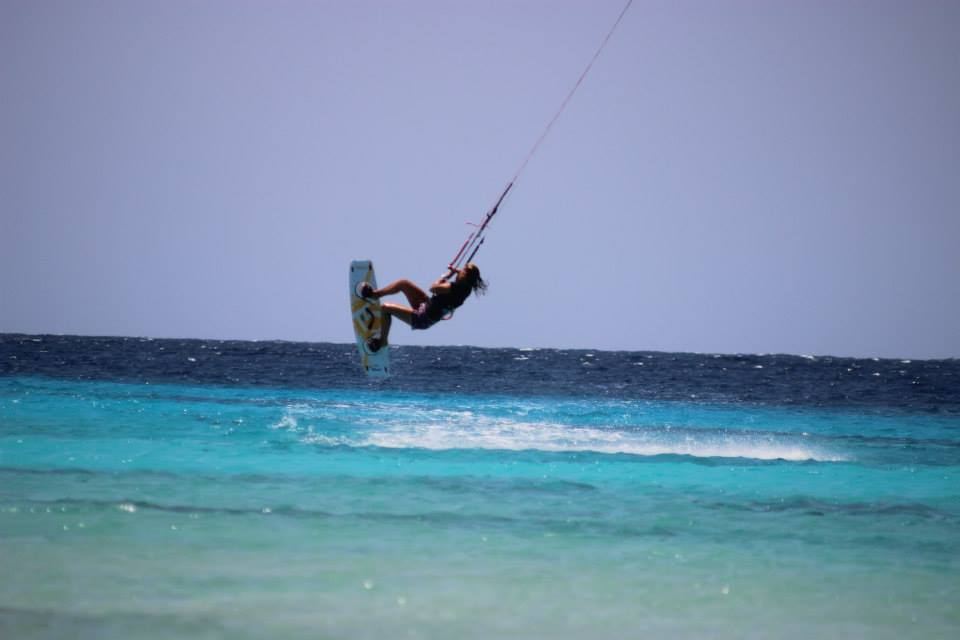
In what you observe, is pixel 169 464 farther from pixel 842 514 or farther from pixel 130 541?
pixel 842 514

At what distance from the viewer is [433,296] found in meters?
10.6

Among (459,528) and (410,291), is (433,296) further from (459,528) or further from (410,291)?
(459,528)

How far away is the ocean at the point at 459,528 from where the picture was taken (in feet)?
21.2

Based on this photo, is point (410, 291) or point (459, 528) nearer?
point (459, 528)

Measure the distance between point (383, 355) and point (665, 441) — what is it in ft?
28.8

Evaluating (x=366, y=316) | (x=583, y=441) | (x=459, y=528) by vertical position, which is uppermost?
(x=366, y=316)

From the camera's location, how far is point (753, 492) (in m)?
12.4

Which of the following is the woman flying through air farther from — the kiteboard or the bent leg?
the kiteboard

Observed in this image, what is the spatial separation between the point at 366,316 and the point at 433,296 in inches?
80.9

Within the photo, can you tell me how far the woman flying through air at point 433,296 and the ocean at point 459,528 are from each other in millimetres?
2123

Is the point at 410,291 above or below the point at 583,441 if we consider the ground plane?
above

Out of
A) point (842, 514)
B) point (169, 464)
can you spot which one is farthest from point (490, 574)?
point (169, 464)

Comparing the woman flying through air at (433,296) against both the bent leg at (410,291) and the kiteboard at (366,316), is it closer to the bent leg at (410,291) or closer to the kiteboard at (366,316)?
the bent leg at (410,291)

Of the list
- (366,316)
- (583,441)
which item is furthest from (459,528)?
(583,441)
